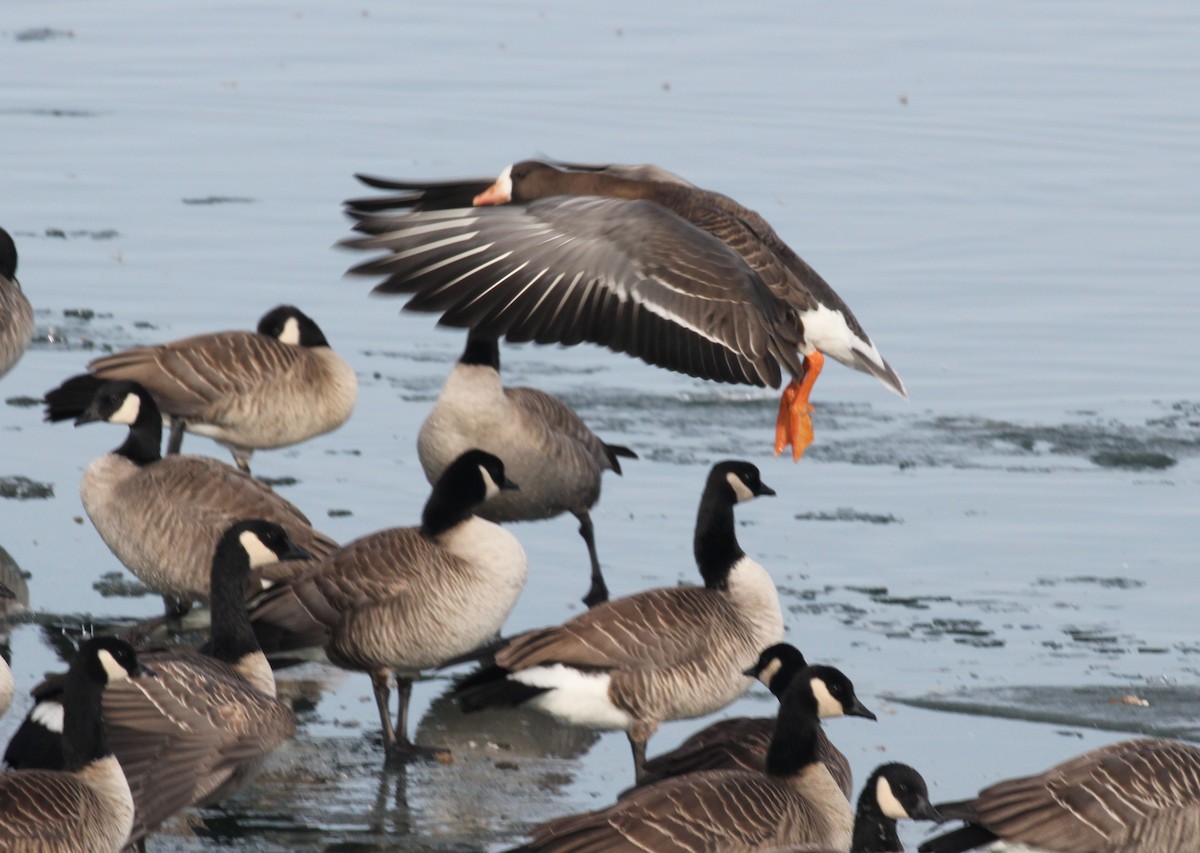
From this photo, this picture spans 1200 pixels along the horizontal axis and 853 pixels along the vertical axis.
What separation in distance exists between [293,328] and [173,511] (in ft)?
7.14

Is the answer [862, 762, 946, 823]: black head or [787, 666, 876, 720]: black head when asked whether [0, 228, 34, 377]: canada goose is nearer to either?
[787, 666, 876, 720]: black head

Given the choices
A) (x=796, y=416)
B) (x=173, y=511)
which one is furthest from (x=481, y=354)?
(x=173, y=511)

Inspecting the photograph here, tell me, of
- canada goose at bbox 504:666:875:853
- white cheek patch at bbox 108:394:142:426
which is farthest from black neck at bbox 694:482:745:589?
white cheek patch at bbox 108:394:142:426

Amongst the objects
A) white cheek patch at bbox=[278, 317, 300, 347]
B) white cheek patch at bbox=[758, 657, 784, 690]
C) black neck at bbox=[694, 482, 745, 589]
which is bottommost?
white cheek patch at bbox=[758, 657, 784, 690]

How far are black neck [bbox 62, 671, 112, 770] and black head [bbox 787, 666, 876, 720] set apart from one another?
195 cm

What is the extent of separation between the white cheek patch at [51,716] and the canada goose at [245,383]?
138 inches

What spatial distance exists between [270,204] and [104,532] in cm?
725

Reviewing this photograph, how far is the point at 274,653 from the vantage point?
23.5ft

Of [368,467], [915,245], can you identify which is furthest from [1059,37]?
[368,467]

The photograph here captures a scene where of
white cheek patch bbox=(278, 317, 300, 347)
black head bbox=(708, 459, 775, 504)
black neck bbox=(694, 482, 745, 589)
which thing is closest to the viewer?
black neck bbox=(694, 482, 745, 589)

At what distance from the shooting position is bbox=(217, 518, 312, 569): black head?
6848 mm

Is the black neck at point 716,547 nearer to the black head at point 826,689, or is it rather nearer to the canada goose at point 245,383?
the black head at point 826,689

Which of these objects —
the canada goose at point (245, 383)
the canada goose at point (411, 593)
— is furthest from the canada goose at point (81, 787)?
the canada goose at point (245, 383)

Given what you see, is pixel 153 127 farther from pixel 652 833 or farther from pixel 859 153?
pixel 652 833
